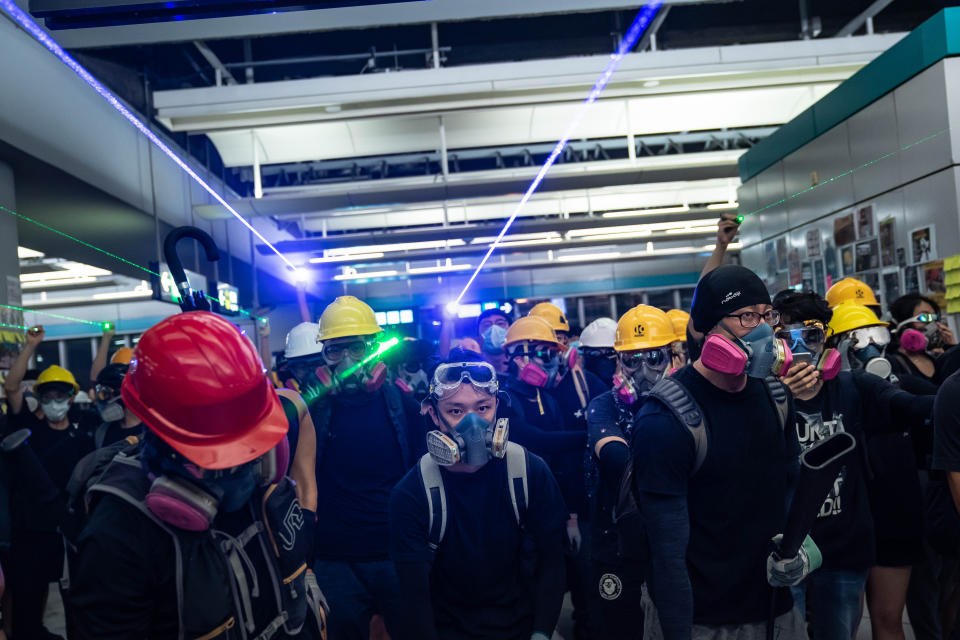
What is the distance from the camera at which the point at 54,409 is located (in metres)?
4.97

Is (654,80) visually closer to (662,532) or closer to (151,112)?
(151,112)

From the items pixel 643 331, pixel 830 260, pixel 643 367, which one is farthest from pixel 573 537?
pixel 830 260

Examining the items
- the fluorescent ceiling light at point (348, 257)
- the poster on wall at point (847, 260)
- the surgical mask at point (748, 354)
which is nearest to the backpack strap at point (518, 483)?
the surgical mask at point (748, 354)

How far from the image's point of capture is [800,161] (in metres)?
7.25

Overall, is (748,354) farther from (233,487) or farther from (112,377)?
(112,377)

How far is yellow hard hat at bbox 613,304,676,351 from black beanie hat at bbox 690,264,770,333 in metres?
1.26

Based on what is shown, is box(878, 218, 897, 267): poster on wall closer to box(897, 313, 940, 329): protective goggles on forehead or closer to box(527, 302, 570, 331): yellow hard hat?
box(897, 313, 940, 329): protective goggles on forehead

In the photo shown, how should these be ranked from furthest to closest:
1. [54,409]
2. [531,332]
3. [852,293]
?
[54,409] → [852,293] → [531,332]

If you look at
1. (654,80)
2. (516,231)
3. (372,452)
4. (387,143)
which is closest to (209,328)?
(372,452)

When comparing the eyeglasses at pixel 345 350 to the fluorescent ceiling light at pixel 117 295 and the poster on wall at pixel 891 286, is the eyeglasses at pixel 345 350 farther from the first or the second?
the fluorescent ceiling light at pixel 117 295

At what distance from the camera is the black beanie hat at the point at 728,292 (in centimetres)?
223

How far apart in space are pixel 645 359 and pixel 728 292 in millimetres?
1338

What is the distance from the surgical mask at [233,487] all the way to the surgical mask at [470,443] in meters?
0.84

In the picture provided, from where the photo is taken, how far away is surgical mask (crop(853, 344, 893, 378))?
3.53 metres
